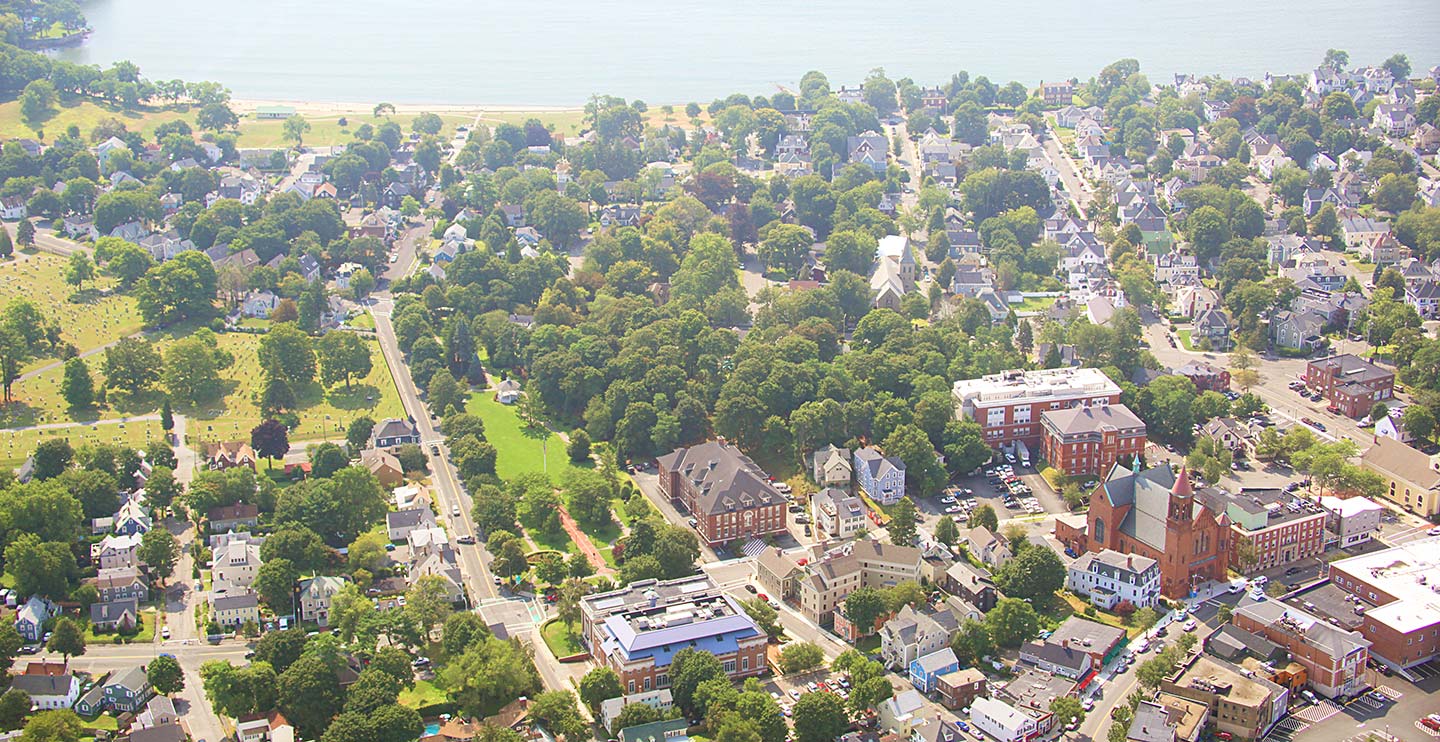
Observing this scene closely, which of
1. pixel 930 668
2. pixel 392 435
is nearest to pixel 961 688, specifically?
pixel 930 668

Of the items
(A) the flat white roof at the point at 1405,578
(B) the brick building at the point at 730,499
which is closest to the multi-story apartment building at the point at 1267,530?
(A) the flat white roof at the point at 1405,578

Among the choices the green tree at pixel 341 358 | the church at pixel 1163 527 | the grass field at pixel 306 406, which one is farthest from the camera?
the green tree at pixel 341 358

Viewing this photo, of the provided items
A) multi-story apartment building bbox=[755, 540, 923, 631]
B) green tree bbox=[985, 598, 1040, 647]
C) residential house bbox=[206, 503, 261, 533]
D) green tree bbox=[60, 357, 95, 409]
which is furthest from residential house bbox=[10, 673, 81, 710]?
green tree bbox=[985, 598, 1040, 647]

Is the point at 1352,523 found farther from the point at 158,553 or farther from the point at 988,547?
the point at 158,553

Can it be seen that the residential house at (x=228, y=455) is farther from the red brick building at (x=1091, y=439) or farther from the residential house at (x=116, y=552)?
the red brick building at (x=1091, y=439)

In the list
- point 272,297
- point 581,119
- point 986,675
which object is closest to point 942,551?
point 986,675

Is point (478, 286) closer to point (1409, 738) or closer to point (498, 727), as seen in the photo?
point (498, 727)

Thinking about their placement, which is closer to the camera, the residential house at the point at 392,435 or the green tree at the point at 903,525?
the green tree at the point at 903,525
